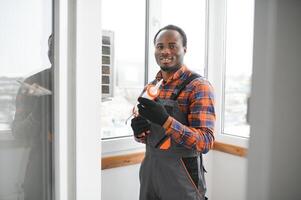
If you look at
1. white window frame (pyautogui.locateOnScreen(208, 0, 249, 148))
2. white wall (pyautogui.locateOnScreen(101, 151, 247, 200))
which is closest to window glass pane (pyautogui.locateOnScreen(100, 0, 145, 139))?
white wall (pyautogui.locateOnScreen(101, 151, 247, 200))

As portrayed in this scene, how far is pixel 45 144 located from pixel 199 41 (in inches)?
63.0

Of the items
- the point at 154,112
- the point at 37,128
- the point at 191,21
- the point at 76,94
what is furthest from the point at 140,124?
the point at 191,21

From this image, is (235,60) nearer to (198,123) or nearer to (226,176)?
(226,176)

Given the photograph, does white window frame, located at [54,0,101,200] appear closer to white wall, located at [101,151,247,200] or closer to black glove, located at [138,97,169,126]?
black glove, located at [138,97,169,126]

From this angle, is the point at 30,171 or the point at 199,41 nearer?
the point at 30,171

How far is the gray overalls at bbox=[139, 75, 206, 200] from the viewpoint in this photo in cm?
128

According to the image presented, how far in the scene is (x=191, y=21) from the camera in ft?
7.49

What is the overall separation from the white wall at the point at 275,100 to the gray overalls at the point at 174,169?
3.29 ft

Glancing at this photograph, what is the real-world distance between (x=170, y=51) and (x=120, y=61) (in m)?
0.55

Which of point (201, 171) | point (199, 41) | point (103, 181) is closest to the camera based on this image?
point (201, 171)

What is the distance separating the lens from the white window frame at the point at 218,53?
2262mm

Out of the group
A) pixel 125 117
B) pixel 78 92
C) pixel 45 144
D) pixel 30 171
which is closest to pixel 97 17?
pixel 78 92

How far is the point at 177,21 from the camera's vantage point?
220 centimetres

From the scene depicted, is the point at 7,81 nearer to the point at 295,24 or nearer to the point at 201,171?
the point at 201,171
